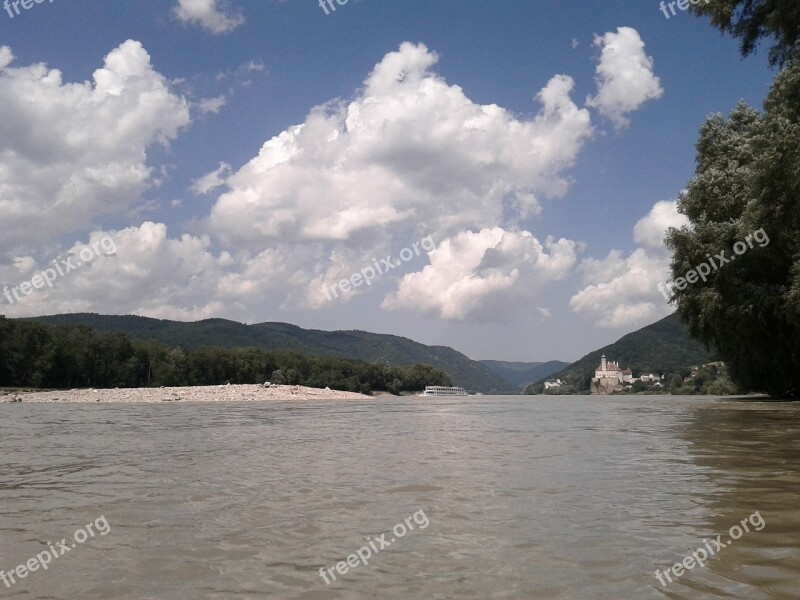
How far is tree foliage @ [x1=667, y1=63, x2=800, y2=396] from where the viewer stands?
31.9m

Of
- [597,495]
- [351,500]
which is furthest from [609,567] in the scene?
[351,500]

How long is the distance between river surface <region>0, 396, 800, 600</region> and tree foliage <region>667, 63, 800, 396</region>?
20.9 metres

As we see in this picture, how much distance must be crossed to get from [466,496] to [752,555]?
370cm

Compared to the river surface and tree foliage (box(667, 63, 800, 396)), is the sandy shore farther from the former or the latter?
the river surface

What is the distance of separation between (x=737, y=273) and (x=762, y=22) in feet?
58.3

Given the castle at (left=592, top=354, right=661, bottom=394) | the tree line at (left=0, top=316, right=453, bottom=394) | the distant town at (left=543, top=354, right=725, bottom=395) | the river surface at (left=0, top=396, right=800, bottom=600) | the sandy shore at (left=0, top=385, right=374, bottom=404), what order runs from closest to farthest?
the river surface at (left=0, top=396, right=800, bottom=600), the sandy shore at (left=0, top=385, right=374, bottom=404), the tree line at (left=0, top=316, right=453, bottom=394), the distant town at (left=543, top=354, right=725, bottom=395), the castle at (left=592, top=354, right=661, bottom=394)

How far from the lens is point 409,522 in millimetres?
6922

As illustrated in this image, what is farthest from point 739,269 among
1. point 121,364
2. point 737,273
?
point 121,364

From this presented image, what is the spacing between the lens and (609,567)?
16.8ft

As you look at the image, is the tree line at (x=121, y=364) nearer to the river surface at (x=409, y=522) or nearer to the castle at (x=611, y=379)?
the castle at (x=611, y=379)

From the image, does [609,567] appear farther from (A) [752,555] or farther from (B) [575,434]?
(B) [575,434]

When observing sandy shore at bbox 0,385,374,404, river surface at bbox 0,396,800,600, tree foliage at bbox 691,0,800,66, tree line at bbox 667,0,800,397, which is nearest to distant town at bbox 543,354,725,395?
sandy shore at bbox 0,385,374,404

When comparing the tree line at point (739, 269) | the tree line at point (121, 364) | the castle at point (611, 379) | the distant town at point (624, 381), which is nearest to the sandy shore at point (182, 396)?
the tree line at point (121, 364)

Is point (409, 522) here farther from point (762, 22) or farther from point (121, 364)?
point (121, 364)
